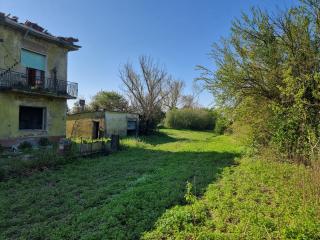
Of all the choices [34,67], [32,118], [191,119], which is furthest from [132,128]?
[191,119]

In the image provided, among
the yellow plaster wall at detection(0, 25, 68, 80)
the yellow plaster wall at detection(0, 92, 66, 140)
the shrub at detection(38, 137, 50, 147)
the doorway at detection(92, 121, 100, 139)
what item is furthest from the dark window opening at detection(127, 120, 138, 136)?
the shrub at detection(38, 137, 50, 147)

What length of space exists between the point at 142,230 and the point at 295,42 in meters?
8.15

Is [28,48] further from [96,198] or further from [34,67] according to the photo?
[96,198]

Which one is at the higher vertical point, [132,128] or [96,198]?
[132,128]

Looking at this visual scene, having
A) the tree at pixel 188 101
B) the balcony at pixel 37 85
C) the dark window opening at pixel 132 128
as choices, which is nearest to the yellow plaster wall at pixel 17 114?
the balcony at pixel 37 85

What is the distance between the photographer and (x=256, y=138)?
10.6 metres

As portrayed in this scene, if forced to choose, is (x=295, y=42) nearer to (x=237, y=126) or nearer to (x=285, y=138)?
(x=285, y=138)

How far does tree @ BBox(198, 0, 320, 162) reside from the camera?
8.13 meters

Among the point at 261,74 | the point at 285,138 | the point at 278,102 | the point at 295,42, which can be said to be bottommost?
the point at 285,138

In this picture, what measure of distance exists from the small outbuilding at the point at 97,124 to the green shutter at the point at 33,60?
678 cm

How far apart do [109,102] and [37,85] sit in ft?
68.6

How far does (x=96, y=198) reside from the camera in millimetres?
5949

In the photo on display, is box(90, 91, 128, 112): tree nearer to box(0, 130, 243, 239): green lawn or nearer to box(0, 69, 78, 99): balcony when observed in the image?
box(0, 69, 78, 99): balcony

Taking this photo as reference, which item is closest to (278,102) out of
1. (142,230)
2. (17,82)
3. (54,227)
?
(142,230)
